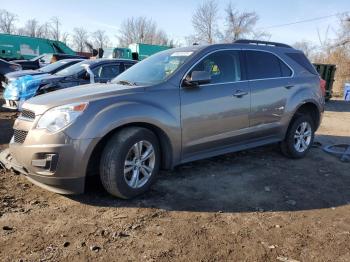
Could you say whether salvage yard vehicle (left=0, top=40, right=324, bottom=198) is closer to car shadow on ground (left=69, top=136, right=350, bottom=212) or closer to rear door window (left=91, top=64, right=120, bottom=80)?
car shadow on ground (left=69, top=136, right=350, bottom=212)

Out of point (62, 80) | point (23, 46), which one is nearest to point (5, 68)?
point (62, 80)

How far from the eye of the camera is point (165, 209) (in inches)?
162

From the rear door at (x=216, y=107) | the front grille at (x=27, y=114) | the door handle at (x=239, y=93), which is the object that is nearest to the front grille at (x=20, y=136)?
the front grille at (x=27, y=114)

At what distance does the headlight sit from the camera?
12.6 ft

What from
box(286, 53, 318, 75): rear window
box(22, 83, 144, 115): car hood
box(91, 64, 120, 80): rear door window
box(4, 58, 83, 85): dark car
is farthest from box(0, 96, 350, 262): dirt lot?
box(4, 58, 83, 85): dark car

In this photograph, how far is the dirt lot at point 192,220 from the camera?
10.6ft

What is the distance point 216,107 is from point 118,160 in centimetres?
158

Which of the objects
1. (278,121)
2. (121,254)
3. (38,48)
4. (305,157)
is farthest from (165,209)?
(38,48)

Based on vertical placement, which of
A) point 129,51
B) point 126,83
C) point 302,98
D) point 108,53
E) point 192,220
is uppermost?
point 129,51

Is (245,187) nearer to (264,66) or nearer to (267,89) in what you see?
(267,89)

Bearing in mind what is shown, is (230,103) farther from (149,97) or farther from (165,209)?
(165,209)

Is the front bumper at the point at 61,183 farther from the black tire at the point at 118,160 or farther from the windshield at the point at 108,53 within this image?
the windshield at the point at 108,53

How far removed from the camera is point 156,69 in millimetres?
5078

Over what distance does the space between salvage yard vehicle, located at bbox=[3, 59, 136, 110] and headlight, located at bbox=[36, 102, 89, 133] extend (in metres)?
5.12
